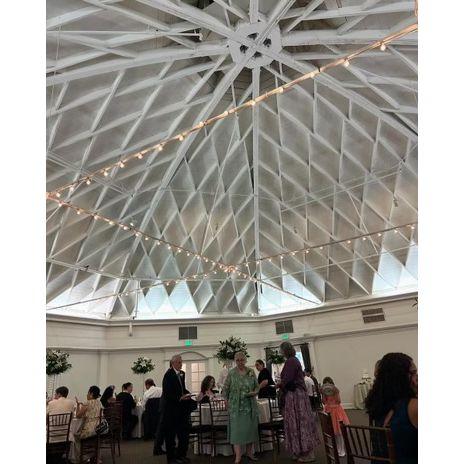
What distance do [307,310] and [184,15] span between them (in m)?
14.6

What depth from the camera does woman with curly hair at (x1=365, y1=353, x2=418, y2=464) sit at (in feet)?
9.29

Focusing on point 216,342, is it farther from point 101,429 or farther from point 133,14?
point 133,14

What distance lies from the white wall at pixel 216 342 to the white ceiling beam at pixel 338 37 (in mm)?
11598

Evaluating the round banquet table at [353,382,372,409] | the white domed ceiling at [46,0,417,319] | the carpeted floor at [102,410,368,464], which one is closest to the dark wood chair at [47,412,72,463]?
the carpeted floor at [102,410,368,464]

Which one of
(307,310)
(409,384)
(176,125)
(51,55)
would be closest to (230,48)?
(176,125)

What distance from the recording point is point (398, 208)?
15133mm

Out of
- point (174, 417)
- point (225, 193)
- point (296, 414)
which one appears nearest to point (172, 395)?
point (174, 417)

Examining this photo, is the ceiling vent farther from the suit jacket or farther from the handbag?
the handbag

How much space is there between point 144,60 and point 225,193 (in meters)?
7.65

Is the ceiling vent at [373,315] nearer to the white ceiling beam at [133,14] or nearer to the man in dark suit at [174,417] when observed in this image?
the man in dark suit at [174,417]

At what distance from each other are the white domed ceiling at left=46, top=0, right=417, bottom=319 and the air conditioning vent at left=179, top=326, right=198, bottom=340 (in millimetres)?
734

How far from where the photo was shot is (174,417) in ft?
22.5
